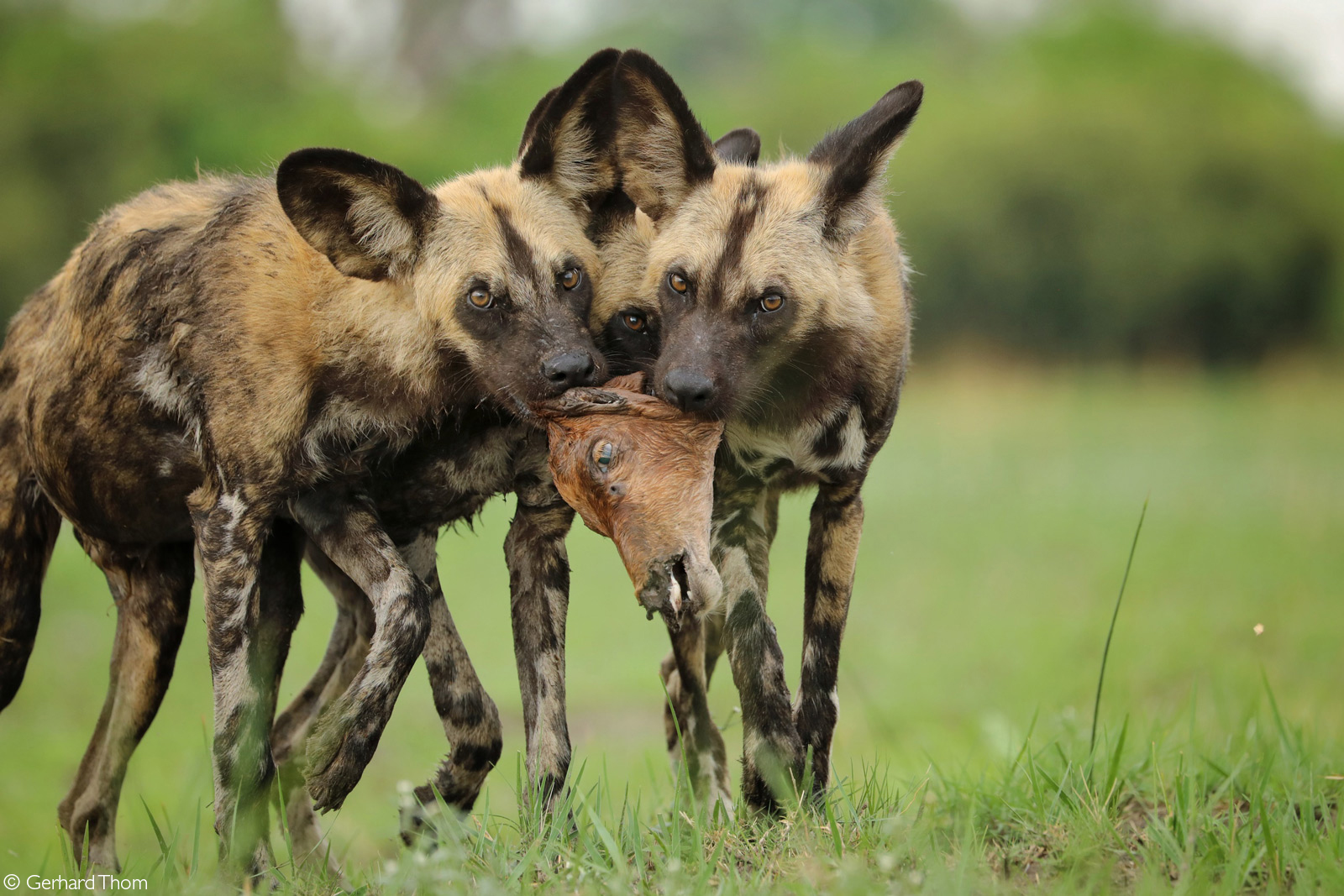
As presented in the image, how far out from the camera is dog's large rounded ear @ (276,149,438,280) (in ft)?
14.0

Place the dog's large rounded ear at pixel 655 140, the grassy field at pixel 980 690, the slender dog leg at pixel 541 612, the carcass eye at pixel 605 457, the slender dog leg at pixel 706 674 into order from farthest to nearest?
the slender dog leg at pixel 706 674, the dog's large rounded ear at pixel 655 140, the slender dog leg at pixel 541 612, the carcass eye at pixel 605 457, the grassy field at pixel 980 690

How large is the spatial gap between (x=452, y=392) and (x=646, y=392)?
70 centimetres

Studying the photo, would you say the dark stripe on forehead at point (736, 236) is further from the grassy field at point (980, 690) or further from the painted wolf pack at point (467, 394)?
the grassy field at point (980, 690)

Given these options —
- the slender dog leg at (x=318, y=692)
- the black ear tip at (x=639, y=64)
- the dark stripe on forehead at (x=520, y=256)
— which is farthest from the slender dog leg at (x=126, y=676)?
the black ear tip at (x=639, y=64)

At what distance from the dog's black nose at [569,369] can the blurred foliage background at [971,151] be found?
17.1m

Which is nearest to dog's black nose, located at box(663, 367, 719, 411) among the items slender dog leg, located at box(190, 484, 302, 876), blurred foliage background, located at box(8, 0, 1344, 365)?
slender dog leg, located at box(190, 484, 302, 876)

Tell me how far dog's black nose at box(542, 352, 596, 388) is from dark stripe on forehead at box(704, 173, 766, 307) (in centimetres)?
49

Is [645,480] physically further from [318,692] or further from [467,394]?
[318,692]

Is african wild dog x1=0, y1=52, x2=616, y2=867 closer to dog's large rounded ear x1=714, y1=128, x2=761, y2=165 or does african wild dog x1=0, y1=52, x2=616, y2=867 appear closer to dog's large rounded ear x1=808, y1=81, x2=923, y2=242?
dog's large rounded ear x1=808, y1=81, x2=923, y2=242

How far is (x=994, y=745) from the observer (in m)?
6.66

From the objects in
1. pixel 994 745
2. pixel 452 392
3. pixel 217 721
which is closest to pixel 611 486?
pixel 452 392

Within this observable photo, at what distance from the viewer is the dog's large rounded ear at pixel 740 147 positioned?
5.57m

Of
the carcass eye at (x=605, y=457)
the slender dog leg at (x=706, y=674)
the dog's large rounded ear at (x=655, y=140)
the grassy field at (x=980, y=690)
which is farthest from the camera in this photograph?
the slender dog leg at (x=706, y=674)

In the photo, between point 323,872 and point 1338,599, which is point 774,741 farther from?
point 1338,599
